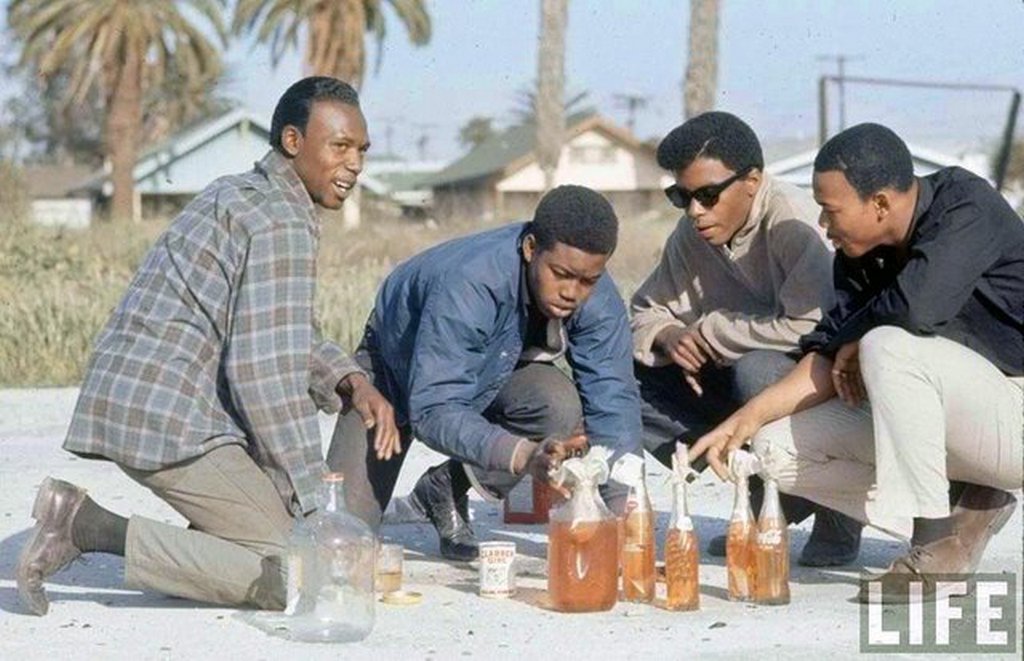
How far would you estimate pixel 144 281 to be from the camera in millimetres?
6320

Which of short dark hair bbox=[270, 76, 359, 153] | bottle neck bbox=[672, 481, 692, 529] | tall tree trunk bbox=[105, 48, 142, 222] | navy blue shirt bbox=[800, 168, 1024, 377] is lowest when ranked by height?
tall tree trunk bbox=[105, 48, 142, 222]

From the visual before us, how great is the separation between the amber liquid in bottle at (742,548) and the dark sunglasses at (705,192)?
3.54 ft

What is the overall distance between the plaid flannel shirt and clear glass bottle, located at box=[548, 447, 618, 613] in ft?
2.54

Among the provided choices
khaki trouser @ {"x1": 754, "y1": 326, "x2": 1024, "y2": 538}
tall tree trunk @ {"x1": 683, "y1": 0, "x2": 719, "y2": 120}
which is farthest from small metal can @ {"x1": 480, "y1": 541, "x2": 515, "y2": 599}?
tall tree trunk @ {"x1": 683, "y1": 0, "x2": 719, "y2": 120}

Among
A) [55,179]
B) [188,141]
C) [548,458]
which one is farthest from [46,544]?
[55,179]

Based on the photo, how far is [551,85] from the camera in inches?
1463

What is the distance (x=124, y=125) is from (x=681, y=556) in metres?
49.0

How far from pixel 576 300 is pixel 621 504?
2.54 ft

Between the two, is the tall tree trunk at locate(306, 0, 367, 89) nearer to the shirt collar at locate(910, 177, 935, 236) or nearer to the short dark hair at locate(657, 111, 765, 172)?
the short dark hair at locate(657, 111, 765, 172)

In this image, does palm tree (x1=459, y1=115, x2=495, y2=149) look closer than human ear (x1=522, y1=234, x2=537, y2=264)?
No

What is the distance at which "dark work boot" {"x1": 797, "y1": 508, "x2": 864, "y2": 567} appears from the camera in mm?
7242

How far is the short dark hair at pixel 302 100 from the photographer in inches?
254

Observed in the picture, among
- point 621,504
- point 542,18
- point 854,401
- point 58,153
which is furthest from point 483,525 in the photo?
point 58,153

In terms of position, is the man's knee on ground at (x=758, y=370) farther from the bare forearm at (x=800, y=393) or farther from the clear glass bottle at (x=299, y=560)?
the clear glass bottle at (x=299, y=560)
